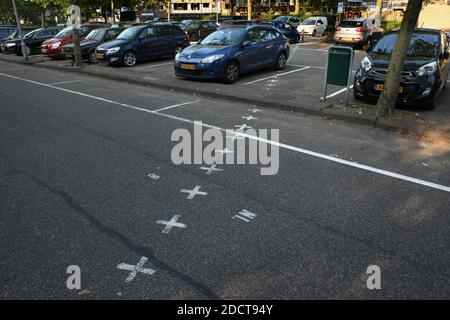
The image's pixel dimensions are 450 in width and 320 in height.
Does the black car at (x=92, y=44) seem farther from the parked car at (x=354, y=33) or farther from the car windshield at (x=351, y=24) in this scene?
the car windshield at (x=351, y=24)

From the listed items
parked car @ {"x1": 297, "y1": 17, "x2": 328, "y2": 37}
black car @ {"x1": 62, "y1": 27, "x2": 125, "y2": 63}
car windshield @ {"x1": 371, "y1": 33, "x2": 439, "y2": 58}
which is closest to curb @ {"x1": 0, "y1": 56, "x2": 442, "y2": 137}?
car windshield @ {"x1": 371, "y1": 33, "x2": 439, "y2": 58}

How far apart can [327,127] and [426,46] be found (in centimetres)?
396

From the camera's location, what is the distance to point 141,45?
15.9 meters

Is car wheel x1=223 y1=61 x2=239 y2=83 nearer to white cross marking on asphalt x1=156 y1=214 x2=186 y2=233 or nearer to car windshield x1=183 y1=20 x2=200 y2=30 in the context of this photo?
white cross marking on asphalt x1=156 y1=214 x2=186 y2=233

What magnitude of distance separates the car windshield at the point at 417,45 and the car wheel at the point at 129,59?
10.2m

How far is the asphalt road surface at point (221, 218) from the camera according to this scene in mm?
2947

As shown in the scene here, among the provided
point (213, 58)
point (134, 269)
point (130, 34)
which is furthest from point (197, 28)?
point (134, 269)

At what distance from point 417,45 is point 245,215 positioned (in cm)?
764

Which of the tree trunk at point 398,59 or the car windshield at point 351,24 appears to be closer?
the tree trunk at point 398,59

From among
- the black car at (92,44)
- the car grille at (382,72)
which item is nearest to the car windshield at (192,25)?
the black car at (92,44)

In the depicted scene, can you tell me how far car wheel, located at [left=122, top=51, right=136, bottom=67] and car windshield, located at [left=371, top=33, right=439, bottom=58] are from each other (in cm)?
1020
